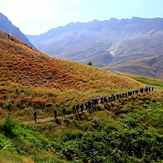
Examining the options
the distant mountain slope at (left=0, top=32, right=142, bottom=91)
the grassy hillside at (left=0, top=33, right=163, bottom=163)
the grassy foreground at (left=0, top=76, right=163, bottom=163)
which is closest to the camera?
the grassy foreground at (left=0, top=76, right=163, bottom=163)

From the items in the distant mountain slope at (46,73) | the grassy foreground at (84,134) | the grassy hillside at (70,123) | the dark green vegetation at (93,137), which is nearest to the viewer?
the grassy foreground at (84,134)

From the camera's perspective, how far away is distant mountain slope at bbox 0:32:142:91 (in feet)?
183

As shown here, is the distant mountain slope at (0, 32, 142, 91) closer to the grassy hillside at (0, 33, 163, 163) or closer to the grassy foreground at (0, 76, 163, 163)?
the grassy hillside at (0, 33, 163, 163)

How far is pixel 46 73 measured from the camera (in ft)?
201

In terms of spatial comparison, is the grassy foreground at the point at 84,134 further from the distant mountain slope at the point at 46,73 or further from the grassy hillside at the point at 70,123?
the distant mountain slope at the point at 46,73

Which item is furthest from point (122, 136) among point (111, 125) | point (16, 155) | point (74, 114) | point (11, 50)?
point (11, 50)

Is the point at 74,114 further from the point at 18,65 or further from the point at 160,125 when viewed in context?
the point at 18,65

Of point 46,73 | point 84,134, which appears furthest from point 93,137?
point 46,73

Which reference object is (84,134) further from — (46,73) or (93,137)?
(46,73)

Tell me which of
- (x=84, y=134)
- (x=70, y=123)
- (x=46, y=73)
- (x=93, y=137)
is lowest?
(x=93, y=137)

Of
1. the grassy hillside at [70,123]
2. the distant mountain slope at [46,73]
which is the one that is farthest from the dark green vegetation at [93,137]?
the distant mountain slope at [46,73]

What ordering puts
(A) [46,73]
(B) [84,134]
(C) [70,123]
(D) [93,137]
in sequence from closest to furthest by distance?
(D) [93,137] < (B) [84,134] < (C) [70,123] < (A) [46,73]

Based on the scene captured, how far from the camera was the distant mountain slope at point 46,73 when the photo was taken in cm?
5572

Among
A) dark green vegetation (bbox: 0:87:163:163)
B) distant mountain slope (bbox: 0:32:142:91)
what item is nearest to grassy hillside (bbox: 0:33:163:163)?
dark green vegetation (bbox: 0:87:163:163)
